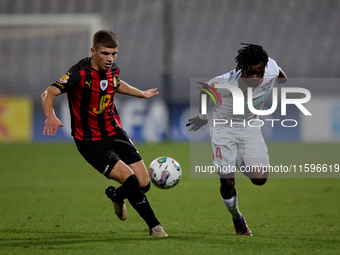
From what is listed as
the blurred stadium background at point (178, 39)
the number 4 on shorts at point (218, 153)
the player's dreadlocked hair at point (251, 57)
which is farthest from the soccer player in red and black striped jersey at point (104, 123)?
the blurred stadium background at point (178, 39)

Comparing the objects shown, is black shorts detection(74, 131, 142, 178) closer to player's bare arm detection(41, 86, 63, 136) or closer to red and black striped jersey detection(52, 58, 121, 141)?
red and black striped jersey detection(52, 58, 121, 141)

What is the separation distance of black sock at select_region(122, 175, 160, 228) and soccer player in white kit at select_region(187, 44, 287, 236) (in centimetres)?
96

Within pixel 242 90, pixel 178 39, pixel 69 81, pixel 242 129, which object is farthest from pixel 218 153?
pixel 178 39

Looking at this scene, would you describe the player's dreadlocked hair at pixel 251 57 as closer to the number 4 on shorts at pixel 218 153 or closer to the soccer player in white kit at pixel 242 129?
the soccer player in white kit at pixel 242 129

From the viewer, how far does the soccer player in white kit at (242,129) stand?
5.59m

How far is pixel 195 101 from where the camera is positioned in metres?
22.0

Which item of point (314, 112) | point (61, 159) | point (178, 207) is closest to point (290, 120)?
point (314, 112)

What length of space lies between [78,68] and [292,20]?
23.0 meters

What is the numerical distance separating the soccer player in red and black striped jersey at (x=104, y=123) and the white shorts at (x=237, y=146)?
0.90 metres

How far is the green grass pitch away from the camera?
15.5ft

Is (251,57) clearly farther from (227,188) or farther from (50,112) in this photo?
(50,112)

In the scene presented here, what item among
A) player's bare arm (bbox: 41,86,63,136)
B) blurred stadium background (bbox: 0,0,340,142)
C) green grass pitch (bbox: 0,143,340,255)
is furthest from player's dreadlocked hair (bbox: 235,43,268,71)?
blurred stadium background (bbox: 0,0,340,142)

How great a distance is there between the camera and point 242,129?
5867mm

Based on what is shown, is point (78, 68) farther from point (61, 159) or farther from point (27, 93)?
point (27, 93)
